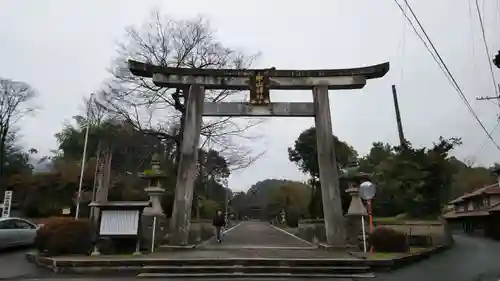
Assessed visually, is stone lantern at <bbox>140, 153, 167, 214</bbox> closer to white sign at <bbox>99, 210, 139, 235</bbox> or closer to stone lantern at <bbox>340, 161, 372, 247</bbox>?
white sign at <bbox>99, 210, 139, 235</bbox>

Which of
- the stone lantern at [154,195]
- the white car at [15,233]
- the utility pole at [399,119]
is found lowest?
the white car at [15,233]

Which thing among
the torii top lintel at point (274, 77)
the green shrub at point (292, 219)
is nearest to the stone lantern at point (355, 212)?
the torii top lintel at point (274, 77)

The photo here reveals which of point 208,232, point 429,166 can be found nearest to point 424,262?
point 429,166

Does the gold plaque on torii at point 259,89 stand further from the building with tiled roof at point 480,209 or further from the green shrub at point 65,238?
the building with tiled roof at point 480,209

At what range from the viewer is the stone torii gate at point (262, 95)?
696 inches

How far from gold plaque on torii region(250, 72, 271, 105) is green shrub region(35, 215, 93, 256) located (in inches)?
328

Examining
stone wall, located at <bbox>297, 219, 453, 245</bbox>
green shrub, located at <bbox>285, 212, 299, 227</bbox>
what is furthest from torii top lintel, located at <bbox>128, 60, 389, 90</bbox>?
green shrub, located at <bbox>285, 212, 299, 227</bbox>

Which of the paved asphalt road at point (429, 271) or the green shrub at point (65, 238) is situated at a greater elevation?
the green shrub at point (65, 238)

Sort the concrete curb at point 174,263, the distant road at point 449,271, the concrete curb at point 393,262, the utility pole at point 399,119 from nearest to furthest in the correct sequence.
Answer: the distant road at point 449,271
the concrete curb at point 174,263
the concrete curb at point 393,262
the utility pole at point 399,119

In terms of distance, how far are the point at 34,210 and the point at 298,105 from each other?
24.6 m

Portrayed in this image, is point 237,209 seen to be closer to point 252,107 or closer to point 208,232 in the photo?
point 208,232

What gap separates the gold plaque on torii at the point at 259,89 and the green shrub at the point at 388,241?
7029 millimetres

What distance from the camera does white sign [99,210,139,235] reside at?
15.3m

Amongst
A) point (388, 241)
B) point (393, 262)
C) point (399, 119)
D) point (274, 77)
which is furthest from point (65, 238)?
point (399, 119)
